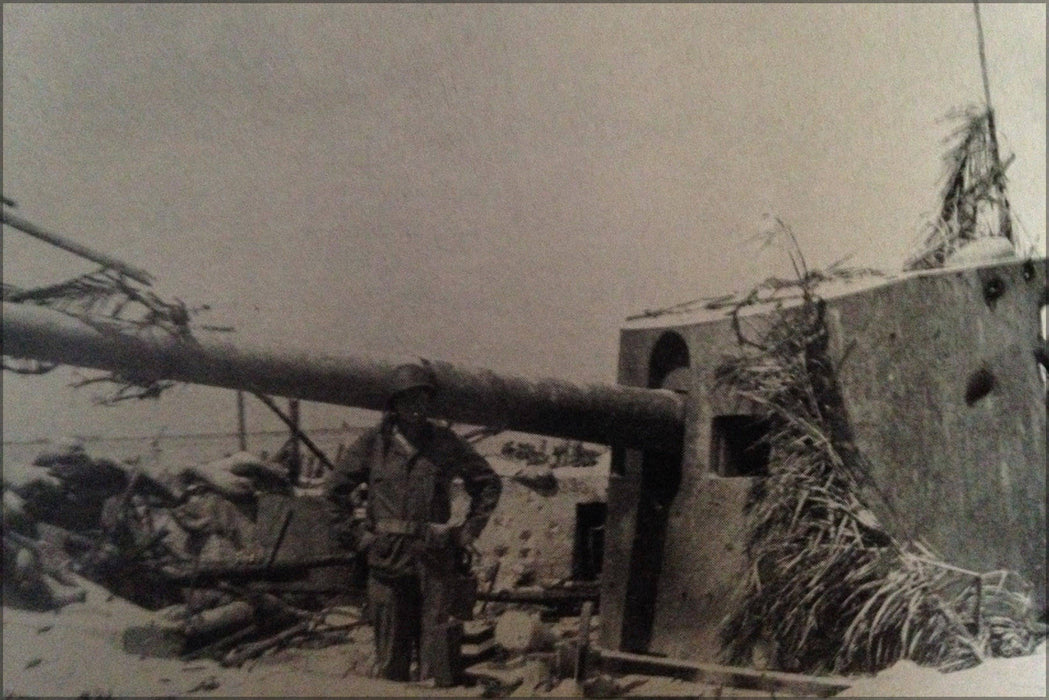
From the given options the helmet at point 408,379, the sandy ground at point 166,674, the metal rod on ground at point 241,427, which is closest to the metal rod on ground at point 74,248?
the metal rod on ground at point 241,427

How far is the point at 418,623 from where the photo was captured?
3.67 meters

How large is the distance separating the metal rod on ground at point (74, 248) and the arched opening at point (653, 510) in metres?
2.06

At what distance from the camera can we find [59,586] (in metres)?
3.79

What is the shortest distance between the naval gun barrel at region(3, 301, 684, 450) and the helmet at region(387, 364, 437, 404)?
0.03 metres

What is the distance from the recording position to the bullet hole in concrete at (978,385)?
4.16 metres

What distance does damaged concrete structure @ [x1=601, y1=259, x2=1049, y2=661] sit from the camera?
161 inches

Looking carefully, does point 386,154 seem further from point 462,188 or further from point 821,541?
point 821,541

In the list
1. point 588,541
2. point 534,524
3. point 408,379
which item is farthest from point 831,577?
point 408,379

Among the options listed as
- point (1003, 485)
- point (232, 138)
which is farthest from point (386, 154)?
point (1003, 485)

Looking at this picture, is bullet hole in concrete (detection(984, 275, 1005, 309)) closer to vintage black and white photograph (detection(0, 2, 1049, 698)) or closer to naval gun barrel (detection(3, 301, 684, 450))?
vintage black and white photograph (detection(0, 2, 1049, 698))

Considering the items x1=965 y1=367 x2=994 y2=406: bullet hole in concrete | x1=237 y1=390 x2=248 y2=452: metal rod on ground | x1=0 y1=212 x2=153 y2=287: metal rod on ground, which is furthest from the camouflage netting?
x1=0 y1=212 x2=153 y2=287: metal rod on ground

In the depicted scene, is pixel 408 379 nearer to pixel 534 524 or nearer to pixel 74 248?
pixel 534 524

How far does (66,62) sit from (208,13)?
632 mm

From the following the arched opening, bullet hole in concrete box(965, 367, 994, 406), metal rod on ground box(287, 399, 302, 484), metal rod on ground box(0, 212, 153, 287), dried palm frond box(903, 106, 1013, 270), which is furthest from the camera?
dried palm frond box(903, 106, 1013, 270)
